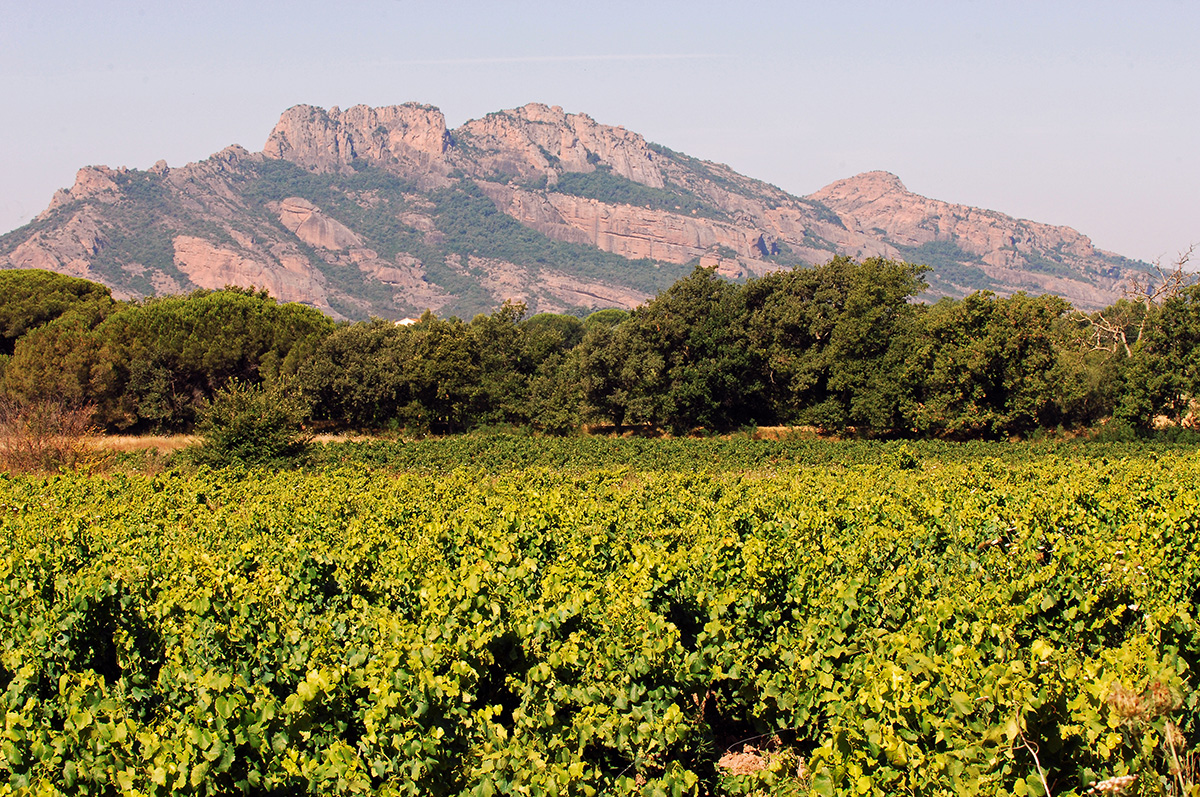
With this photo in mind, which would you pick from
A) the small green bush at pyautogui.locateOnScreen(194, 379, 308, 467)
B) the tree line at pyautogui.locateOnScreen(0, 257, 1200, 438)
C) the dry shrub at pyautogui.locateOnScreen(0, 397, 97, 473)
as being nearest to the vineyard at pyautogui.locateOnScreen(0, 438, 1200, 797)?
the dry shrub at pyautogui.locateOnScreen(0, 397, 97, 473)

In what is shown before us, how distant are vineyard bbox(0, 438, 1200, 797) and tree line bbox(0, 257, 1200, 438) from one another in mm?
25405

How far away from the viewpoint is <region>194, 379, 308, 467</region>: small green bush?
79.6 ft

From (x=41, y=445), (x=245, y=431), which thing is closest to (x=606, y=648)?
(x=245, y=431)

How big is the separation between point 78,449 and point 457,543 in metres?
18.2

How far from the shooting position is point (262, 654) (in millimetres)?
6727

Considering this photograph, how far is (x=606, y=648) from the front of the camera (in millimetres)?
6461

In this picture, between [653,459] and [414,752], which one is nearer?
[414,752]

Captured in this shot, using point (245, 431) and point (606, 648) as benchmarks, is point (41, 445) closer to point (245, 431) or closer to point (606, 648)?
point (245, 431)

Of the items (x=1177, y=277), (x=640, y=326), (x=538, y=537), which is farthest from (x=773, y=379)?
(x=538, y=537)

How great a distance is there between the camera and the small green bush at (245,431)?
2427 cm

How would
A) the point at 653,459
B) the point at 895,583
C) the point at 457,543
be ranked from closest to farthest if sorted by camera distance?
the point at 895,583 → the point at 457,543 → the point at 653,459

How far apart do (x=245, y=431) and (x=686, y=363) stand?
23.6 meters

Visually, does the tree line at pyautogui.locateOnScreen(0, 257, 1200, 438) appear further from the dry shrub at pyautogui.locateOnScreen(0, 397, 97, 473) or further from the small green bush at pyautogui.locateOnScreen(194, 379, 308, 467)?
the small green bush at pyautogui.locateOnScreen(194, 379, 308, 467)

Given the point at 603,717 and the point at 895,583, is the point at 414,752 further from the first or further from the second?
the point at 895,583
